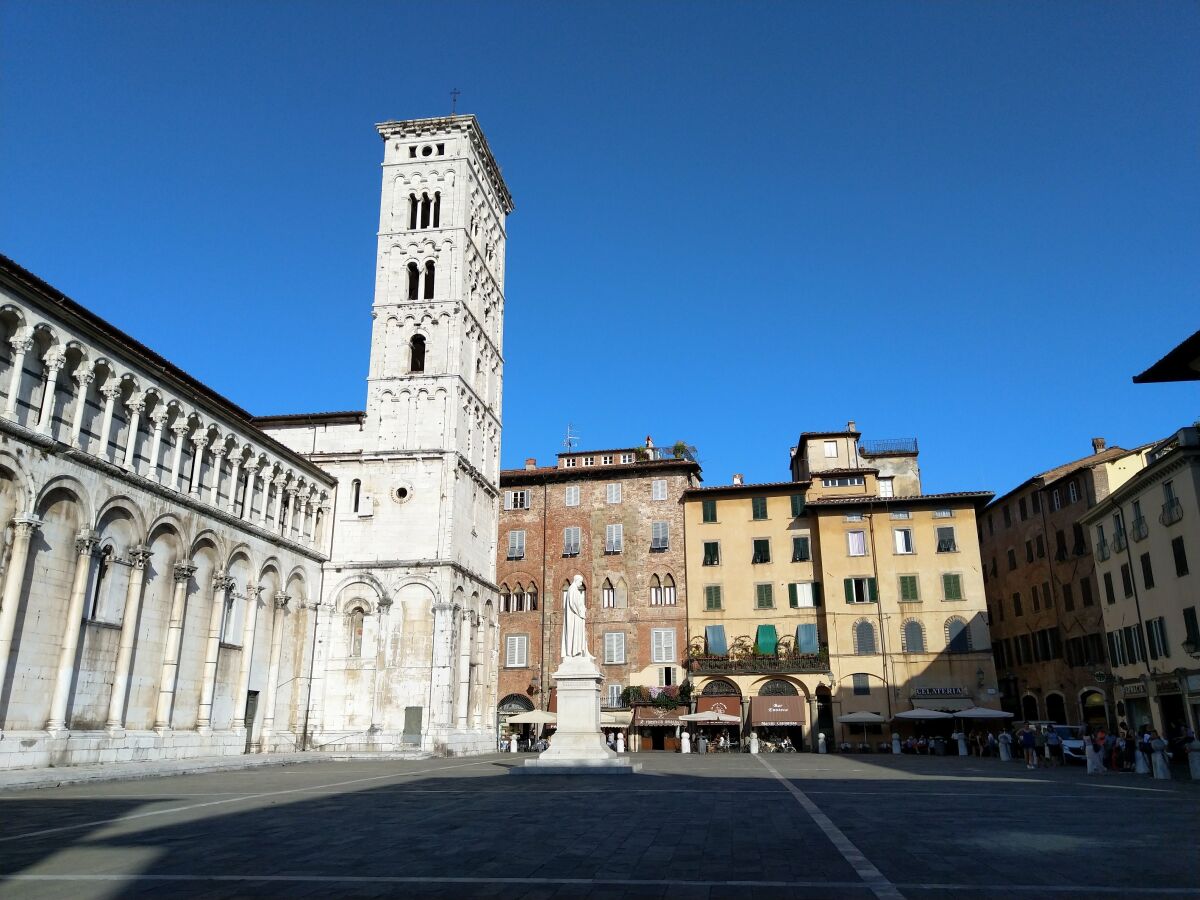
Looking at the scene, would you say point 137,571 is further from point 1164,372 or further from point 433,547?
point 1164,372

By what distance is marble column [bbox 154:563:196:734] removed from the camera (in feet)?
96.1

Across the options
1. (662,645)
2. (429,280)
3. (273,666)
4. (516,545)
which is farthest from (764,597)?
(273,666)

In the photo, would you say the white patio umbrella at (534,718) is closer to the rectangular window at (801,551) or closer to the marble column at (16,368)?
the rectangular window at (801,551)

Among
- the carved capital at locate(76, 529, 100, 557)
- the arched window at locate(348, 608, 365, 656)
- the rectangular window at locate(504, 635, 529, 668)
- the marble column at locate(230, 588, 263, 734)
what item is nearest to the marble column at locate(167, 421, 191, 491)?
the carved capital at locate(76, 529, 100, 557)

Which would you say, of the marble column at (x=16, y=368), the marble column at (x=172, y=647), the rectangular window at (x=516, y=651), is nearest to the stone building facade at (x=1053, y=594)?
the rectangular window at (x=516, y=651)

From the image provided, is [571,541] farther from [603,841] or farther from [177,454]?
[603,841]

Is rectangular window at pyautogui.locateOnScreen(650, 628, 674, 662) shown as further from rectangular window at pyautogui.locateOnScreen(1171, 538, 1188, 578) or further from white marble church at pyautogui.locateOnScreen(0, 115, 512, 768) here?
rectangular window at pyautogui.locateOnScreen(1171, 538, 1188, 578)

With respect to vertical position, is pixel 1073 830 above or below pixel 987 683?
below

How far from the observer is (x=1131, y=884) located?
818 centimetres

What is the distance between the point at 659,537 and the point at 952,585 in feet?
52.4

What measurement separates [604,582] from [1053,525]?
24159 millimetres

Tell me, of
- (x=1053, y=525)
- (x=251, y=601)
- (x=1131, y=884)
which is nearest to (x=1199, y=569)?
(x=1053, y=525)

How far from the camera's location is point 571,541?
53.0 meters

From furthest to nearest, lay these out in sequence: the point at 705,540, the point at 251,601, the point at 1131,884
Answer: the point at 705,540, the point at 251,601, the point at 1131,884
